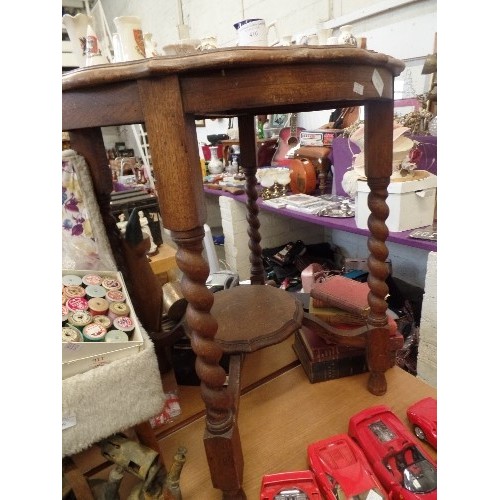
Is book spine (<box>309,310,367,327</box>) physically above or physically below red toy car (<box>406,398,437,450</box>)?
above

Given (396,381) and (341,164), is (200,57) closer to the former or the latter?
(396,381)

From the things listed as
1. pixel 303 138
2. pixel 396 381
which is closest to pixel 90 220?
pixel 396 381

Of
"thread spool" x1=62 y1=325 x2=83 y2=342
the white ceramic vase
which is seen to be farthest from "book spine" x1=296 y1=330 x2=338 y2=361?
the white ceramic vase

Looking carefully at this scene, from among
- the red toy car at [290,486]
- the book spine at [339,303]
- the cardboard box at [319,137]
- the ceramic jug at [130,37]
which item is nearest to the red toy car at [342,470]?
the red toy car at [290,486]

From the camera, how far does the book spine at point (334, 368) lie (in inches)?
32.5

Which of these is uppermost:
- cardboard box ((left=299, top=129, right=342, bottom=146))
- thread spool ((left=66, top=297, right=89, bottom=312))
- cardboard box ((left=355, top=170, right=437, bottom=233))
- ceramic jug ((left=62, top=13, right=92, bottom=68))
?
ceramic jug ((left=62, top=13, right=92, bottom=68))

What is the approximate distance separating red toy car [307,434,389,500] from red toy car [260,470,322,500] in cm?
2

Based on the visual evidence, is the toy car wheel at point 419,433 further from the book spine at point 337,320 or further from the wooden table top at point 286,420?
the book spine at point 337,320

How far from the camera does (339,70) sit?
1.55 ft

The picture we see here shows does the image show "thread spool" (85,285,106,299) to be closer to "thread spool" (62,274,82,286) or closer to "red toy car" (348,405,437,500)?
"thread spool" (62,274,82,286)

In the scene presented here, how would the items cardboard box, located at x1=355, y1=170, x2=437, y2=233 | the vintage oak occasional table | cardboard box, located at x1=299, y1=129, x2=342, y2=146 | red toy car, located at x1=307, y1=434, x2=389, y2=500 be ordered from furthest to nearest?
cardboard box, located at x1=299, y1=129, x2=342, y2=146
cardboard box, located at x1=355, y1=170, x2=437, y2=233
red toy car, located at x1=307, y1=434, x2=389, y2=500
the vintage oak occasional table

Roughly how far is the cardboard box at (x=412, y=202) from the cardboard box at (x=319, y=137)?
52 cm

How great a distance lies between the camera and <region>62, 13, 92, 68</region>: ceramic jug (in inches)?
24.3

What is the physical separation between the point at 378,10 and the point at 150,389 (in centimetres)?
153
